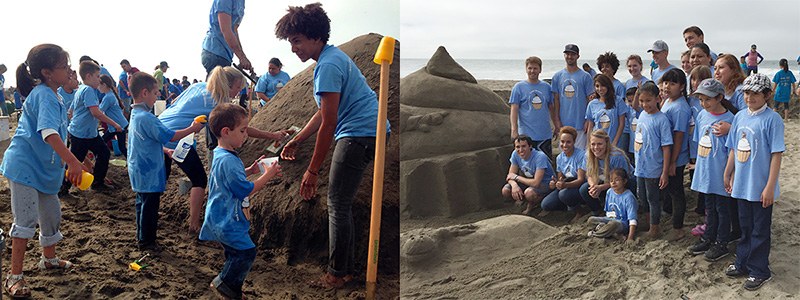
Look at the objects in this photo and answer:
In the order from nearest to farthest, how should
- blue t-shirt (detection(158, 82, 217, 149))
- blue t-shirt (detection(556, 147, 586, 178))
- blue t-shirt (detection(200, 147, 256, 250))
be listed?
1. blue t-shirt (detection(200, 147, 256, 250))
2. blue t-shirt (detection(158, 82, 217, 149))
3. blue t-shirt (detection(556, 147, 586, 178))

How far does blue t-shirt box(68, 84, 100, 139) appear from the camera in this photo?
13.4 ft

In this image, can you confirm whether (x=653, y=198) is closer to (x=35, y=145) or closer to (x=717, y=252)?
(x=717, y=252)

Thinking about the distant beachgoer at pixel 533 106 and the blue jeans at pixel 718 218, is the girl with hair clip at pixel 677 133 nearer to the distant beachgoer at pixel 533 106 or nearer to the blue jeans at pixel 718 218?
the blue jeans at pixel 718 218

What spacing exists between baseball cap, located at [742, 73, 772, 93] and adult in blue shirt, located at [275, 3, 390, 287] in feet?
6.71

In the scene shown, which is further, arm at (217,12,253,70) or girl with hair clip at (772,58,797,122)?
girl with hair clip at (772,58,797,122)

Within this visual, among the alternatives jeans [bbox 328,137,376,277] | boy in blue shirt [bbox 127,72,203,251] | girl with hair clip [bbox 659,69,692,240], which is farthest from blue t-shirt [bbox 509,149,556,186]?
boy in blue shirt [bbox 127,72,203,251]

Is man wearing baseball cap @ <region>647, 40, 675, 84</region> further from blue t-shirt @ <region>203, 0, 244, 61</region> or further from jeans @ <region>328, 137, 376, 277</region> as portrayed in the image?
blue t-shirt @ <region>203, 0, 244, 61</region>

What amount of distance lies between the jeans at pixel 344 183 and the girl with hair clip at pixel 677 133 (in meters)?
2.19

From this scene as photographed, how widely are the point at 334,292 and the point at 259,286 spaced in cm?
39

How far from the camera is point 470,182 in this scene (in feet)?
16.5

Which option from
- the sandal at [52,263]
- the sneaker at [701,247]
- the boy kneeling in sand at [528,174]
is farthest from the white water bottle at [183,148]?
the sneaker at [701,247]

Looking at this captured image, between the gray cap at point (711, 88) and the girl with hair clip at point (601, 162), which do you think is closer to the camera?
the gray cap at point (711, 88)

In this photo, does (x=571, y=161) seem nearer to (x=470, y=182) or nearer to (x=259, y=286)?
(x=470, y=182)

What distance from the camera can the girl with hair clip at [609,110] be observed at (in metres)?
4.19
